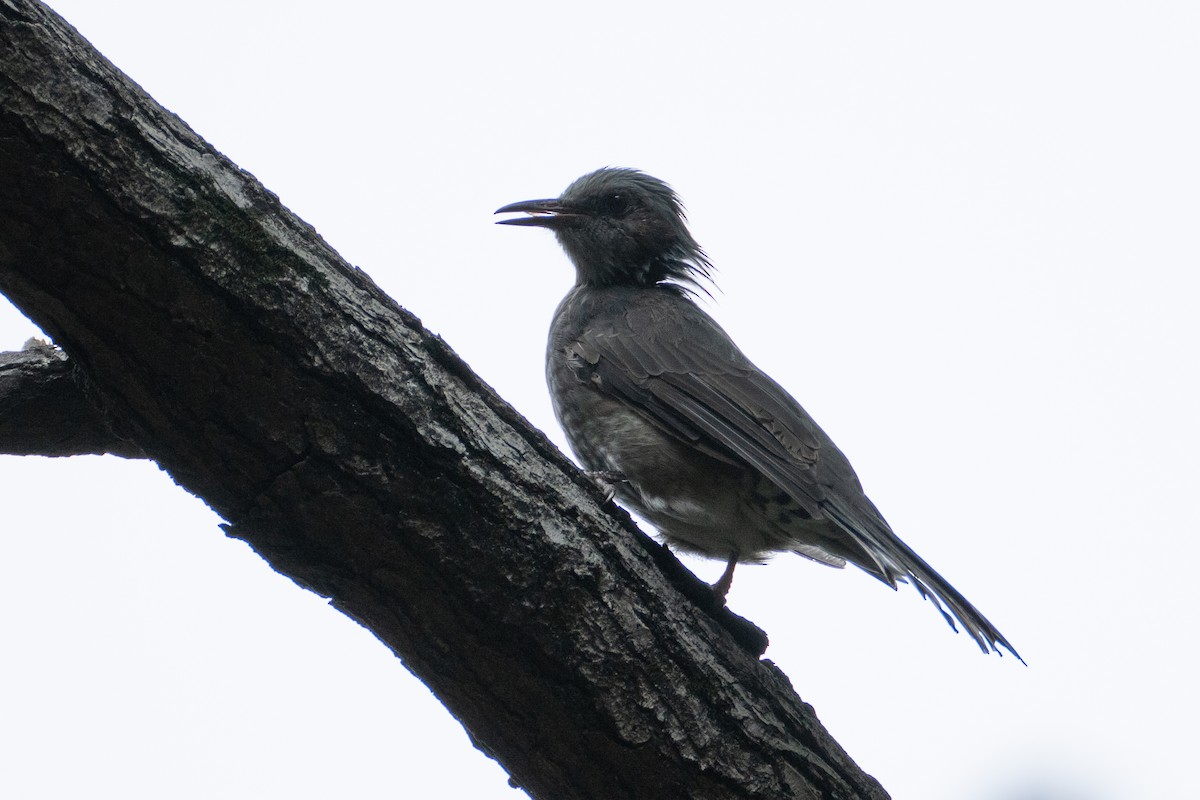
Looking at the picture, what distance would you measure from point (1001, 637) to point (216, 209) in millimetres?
2948

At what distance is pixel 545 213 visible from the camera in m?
6.50

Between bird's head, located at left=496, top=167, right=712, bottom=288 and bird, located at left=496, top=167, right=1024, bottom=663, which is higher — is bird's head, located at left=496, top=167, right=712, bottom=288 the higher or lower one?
the higher one

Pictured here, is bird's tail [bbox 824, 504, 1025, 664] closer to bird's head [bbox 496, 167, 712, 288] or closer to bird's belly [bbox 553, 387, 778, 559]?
bird's belly [bbox 553, 387, 778, 559]

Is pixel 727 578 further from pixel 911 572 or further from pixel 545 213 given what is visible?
pixel 545 213

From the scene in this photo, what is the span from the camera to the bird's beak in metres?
6.42

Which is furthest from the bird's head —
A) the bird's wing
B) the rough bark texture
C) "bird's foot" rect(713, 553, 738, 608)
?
the rough bark texture

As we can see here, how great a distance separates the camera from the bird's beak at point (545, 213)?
21.1 feet

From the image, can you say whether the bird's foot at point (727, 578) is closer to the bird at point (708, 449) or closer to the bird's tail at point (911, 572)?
the bird at point (708, 449)

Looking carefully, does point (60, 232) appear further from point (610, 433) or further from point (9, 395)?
point (610, 433)

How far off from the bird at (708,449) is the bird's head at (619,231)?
545mm

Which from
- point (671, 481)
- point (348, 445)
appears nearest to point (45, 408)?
point (348, 445)

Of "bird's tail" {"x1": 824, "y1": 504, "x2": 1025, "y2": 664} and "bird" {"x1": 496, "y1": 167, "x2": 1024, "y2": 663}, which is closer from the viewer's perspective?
"bird's tail" {"x1": 824, "y1": 504, "x2": 1025, "y2": 664}

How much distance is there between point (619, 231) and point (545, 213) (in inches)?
17.8

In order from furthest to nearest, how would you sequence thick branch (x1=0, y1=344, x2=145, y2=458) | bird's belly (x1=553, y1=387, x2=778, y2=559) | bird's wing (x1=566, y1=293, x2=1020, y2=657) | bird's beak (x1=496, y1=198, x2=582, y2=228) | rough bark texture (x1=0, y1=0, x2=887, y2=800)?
bird's beak (x1=496, y1=198, x2=582, y2=228)
bird's belly (x1=553, y1=387, x2=778, y2=559)
bird's wing (x1=566, y1=293, x2=1020, y2=657)
thick branch (x1=0, y1=344, x2=145, y2=458)
rough bark texture (x1=0, y1=0, x2=887, y2=800)
